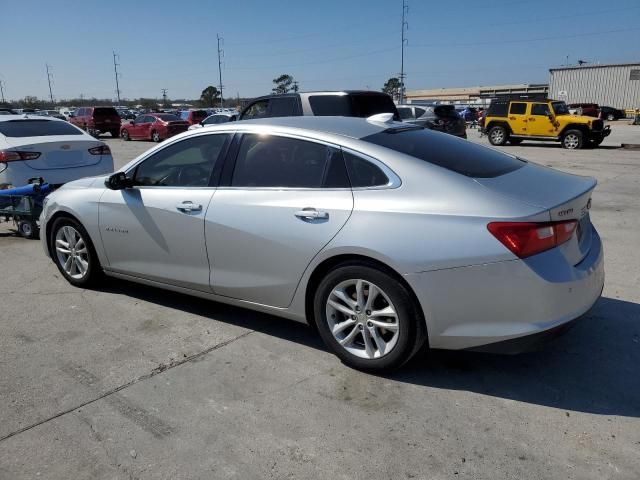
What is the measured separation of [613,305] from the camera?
14.3ft

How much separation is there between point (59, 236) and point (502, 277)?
13.5ft

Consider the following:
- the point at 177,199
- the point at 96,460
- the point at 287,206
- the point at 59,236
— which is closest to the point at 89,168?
the point at 59,236

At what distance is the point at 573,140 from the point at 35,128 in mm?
18412

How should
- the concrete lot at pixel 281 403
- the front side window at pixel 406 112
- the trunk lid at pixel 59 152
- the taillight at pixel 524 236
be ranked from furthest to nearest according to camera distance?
the front side window at pixel 406 112 < the trunk lid at pixel 59 152 < the taillight at pixel 524 236 < the concrete lot at pixel 281 403

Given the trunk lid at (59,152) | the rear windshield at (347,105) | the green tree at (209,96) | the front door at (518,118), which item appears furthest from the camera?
the green tree at (209,96)

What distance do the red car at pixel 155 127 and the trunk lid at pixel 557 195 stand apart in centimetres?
2334

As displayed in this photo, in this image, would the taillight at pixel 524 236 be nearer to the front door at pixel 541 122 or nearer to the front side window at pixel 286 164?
the front side window at pixel 286 164

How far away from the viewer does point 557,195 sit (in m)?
3.10

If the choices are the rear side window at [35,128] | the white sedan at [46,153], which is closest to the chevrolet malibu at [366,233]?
the white sedan at [46,153]

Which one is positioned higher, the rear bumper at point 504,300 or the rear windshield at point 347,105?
the rear windshield at point 347,105

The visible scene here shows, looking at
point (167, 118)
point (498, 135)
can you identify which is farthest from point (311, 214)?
point (167, 118)

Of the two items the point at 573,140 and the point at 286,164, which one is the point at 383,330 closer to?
the point at 286,164

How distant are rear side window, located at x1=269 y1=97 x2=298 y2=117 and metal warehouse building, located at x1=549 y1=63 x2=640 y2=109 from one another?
45726 mm

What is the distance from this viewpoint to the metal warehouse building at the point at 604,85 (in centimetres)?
4797
